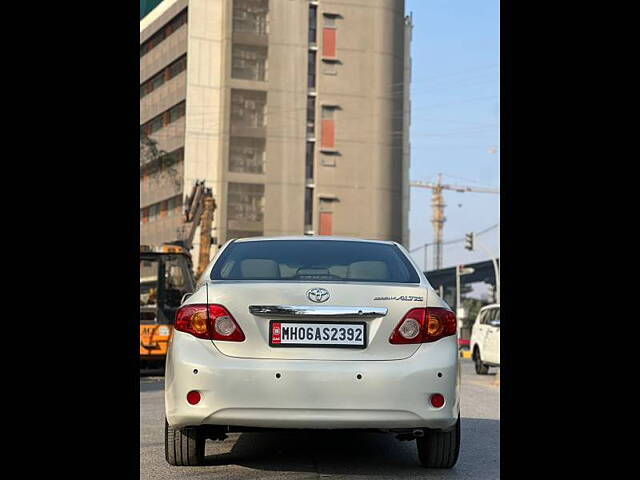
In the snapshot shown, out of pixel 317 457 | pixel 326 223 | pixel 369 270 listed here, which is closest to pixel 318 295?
pixel 369 270

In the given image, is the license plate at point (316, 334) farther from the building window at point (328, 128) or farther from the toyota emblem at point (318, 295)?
the building window at point (328, 128)

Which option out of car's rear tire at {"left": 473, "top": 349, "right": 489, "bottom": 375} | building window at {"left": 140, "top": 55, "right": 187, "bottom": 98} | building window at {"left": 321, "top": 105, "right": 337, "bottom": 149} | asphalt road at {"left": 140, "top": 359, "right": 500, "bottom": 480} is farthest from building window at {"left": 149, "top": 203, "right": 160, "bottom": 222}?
asphalt road at {"left": 140, "top": 359, "right": 500, "bottom": 480}

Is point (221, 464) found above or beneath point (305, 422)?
beneath

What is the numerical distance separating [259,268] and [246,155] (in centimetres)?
5846

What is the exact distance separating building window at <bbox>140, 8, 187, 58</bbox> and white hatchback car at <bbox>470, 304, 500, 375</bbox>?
47247mm

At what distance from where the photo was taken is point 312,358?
6.01m

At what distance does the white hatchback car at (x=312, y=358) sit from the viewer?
593 centimetres

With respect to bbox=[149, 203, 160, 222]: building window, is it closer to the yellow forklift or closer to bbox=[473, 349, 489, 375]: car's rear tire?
bbox=[473, 349, 489, 375]: car's rear tire

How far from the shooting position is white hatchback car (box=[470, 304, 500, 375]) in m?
23.1

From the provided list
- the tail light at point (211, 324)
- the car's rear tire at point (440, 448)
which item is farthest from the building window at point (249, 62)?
the tail light at point (211, 324)
